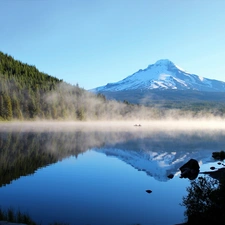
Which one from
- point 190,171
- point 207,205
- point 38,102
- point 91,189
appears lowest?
point 190,171

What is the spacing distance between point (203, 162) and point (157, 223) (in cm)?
3208

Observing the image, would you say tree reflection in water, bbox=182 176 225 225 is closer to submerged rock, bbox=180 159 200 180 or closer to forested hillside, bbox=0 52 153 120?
submerged rock, bbox=180 159 200 180

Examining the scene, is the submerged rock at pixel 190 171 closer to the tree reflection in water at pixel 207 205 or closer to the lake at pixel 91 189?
the lake at pixel 91 189

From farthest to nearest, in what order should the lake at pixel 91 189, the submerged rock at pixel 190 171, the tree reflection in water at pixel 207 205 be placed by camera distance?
the submerged rock at pixel 190 171 < the lake at pixel 91 189 < the tree reflection in water at pixel 207 205

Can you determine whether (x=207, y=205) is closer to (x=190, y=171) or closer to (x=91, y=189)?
(x=91, y=189)

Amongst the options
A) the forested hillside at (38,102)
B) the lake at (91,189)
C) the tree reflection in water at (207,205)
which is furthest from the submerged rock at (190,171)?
the forested hillside at (38,102)

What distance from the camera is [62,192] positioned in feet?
90.2

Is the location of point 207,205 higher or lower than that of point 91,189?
higher

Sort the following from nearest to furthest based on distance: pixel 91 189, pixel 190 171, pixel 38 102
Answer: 1. pixel 91 189
2. pixel 190 171
3. pixel 38 102

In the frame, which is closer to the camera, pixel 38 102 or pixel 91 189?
pixel 91 189

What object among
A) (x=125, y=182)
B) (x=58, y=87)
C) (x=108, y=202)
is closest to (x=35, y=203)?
(x=108, y=202)

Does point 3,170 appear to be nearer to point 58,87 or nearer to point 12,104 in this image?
point 12,104

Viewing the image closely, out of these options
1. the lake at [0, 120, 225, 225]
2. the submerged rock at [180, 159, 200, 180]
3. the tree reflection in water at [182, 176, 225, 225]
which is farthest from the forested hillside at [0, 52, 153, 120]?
the tree reflection in water at [182, 176, 225, 225]

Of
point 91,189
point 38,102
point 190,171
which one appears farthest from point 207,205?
point 38,102
